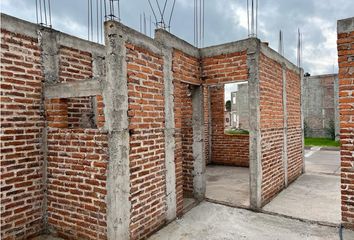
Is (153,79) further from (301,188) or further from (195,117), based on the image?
(301,188)

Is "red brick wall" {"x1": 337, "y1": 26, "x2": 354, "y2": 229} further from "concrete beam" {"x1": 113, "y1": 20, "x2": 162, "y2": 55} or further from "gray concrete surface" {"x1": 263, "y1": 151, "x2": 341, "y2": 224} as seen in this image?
"concrete beam" {"x1": 113, "y1": 20, "x2": 162, "y2": 55}

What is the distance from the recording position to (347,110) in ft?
12.3

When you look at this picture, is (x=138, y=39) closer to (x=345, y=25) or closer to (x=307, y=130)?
(x=345, y=25)

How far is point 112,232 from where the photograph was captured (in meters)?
3.32

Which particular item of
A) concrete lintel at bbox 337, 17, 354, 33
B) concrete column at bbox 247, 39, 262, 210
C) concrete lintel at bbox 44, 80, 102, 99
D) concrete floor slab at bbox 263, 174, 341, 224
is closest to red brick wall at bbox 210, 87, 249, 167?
concrete floor slab at bbox 263, 174, 341, 224

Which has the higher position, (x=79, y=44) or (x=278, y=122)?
(x=79, y=44)

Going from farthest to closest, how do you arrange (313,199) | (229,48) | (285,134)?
(285,134) < (313,199) < (229,48)

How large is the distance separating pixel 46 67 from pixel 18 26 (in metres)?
0.69

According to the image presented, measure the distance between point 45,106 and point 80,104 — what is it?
64cm

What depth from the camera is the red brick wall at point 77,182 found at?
11.2 ft

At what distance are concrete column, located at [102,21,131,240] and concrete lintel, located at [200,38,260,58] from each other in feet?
8.33

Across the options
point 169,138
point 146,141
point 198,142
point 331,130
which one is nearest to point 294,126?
point 198,142

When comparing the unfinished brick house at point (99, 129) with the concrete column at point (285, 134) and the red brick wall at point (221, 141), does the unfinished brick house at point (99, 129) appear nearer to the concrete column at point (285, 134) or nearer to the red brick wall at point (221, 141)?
the concrete column at point (285, 134)

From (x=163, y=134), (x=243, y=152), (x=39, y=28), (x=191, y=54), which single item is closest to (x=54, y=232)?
(x=163, y=134)
